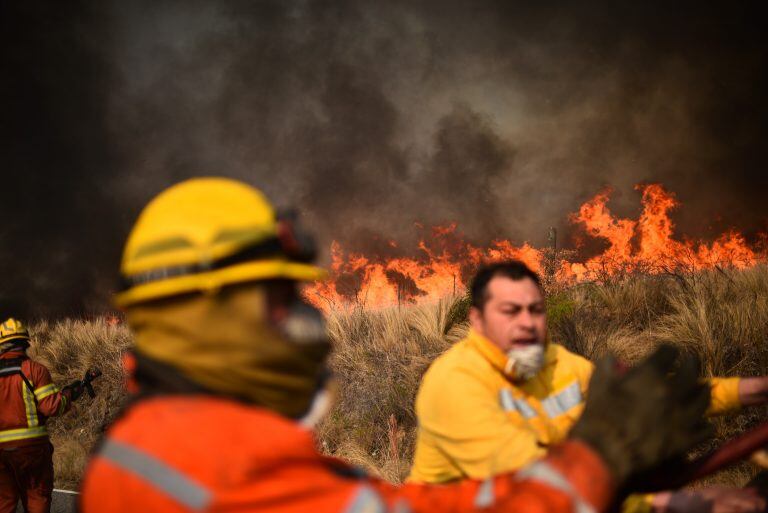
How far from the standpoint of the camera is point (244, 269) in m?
1.35

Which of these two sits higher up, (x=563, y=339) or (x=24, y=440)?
(x=563, y=339)

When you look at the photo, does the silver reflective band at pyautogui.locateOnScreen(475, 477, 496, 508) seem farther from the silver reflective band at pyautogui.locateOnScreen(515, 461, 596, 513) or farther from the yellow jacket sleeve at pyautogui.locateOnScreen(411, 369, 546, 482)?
the yellow jacket sleeve at pyautogui.locateOnScreen(411, 369, 546, 482)

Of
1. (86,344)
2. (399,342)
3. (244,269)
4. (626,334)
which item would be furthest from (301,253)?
(86,344)

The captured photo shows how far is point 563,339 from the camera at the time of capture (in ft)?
22.3

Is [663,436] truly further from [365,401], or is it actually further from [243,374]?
[365,401]

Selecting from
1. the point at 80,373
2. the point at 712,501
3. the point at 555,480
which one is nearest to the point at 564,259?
the point at 712,501

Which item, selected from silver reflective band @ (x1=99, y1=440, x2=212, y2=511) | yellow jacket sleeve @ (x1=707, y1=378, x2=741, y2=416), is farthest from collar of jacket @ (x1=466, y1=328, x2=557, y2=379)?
silver reflective band @ (x1=99, y1=440, x2=212, y2=511)

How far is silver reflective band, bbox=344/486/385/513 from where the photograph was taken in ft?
3.63

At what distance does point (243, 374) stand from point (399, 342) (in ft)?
25.4

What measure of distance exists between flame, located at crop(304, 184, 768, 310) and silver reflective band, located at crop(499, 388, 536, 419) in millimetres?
5624

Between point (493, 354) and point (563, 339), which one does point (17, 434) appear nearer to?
point (493, 354)

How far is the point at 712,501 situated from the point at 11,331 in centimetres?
701

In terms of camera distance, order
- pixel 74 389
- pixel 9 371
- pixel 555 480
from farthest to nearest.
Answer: pixel 74 389 → pixel 9 371 → pixel 555 480

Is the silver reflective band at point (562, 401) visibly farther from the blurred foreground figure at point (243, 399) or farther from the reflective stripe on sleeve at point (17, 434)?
the reflective stripe on sleeve at point (17, 434)
